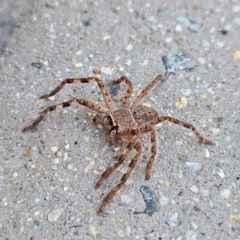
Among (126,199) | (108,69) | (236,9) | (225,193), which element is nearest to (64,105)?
(108,69)

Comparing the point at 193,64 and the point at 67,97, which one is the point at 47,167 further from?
the point at 193,64

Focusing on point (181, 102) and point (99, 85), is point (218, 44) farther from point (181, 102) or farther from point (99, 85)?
point (99, 85)

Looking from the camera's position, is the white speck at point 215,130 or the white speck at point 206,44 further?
the white speck at point 206,44

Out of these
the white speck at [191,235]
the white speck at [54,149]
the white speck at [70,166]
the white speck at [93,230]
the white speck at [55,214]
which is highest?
the white speck at [191,235]

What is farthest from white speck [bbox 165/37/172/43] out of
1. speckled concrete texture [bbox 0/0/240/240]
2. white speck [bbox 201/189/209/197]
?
white speck [bbox 201/189/209/197]

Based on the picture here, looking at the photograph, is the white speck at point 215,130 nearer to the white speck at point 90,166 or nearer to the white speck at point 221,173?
the white speck at point 221,173

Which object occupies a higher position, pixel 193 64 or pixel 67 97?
pixel 193 64

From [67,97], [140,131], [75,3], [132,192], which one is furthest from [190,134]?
[75,3]

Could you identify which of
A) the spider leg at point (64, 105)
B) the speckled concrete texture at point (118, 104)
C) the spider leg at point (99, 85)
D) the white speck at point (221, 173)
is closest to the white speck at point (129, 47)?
the speckled concrete texture at point (118, 104)
